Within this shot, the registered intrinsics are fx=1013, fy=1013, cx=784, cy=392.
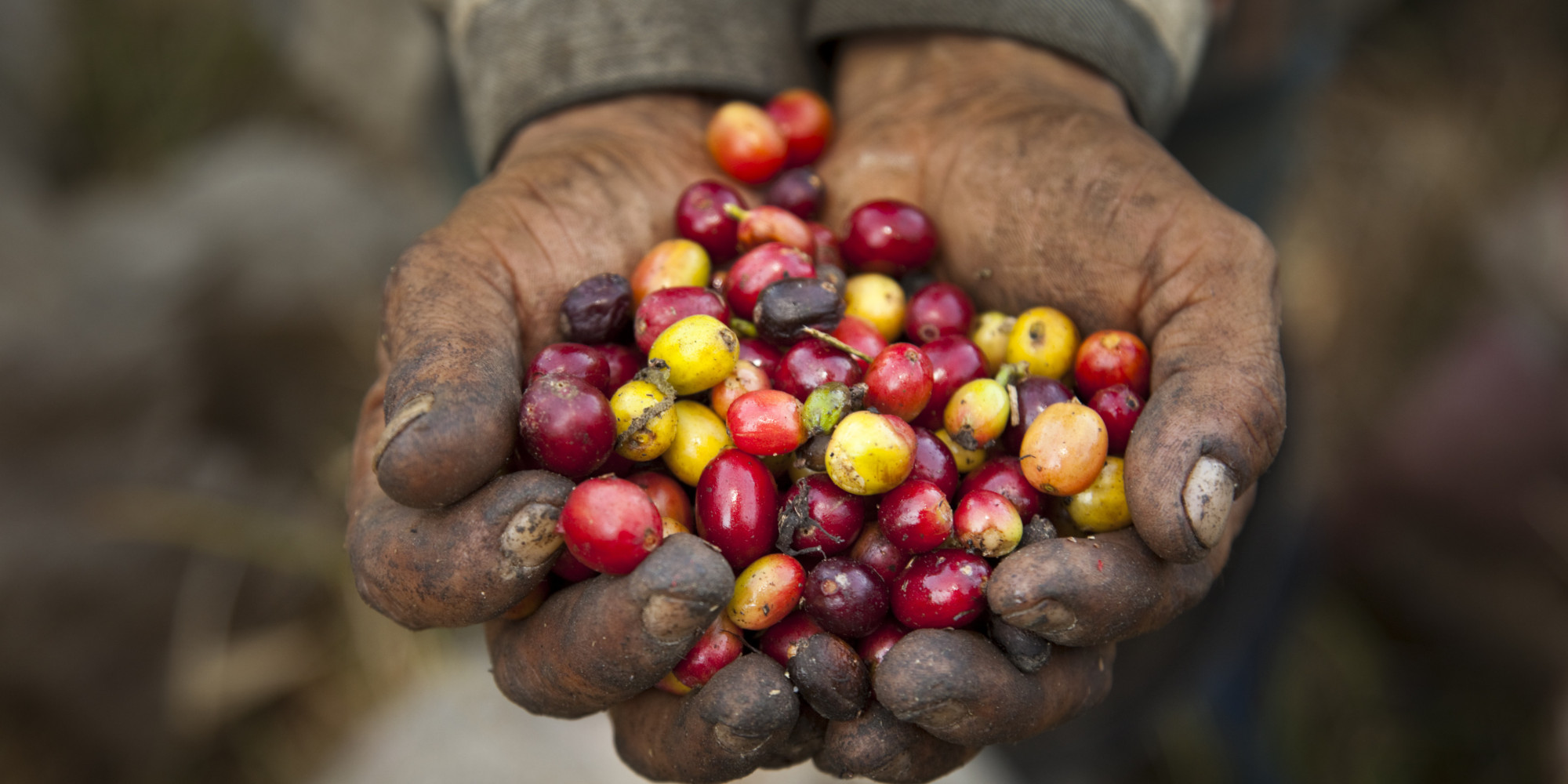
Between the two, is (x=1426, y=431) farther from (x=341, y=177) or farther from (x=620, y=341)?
(x=341, y=177)

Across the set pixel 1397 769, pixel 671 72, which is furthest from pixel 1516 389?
pixel 671 72

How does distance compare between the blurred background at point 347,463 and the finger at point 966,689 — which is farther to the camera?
the blurred background at point 347,463

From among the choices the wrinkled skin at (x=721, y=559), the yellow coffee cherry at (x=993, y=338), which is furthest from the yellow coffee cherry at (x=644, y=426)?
the yellow coffee cherry at (x=993, y=338)

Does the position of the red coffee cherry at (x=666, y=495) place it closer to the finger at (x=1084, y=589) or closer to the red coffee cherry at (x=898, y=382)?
the red coffee cherry at (x=898, y=382)

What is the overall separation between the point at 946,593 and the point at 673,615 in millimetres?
549

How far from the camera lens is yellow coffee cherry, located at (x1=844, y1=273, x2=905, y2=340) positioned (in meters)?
2.73

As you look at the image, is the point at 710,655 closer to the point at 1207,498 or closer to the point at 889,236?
the point at 1207,498

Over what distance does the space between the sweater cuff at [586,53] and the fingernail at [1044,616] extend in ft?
6.94

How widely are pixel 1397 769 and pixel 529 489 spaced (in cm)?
418

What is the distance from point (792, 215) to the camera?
2850 mm

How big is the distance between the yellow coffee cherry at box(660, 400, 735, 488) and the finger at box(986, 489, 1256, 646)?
71 centimetres

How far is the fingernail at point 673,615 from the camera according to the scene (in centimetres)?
182

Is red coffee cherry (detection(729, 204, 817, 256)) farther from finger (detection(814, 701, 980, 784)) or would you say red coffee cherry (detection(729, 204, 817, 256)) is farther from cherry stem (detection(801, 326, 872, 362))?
finger (detection(814, 701, 980, 784))

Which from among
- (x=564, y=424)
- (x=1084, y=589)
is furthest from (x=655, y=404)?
(x=1084, y=589)
